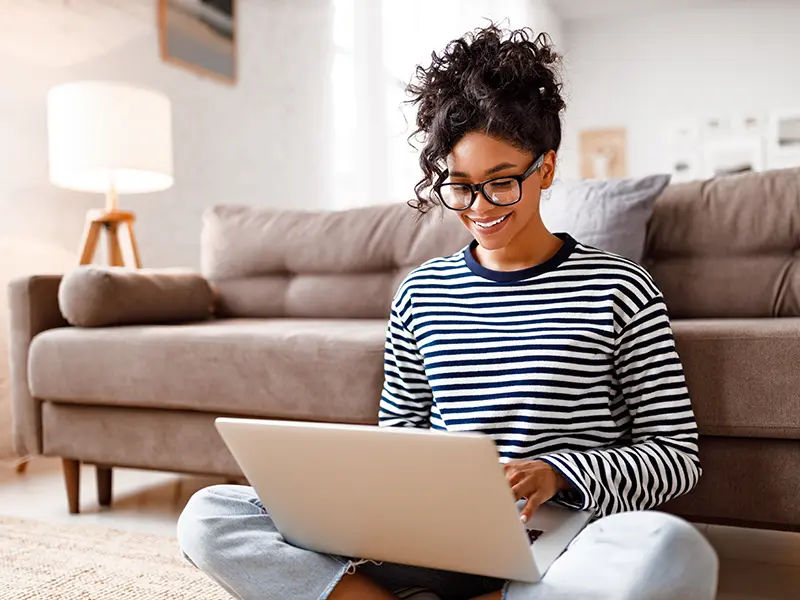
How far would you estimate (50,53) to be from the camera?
281cm

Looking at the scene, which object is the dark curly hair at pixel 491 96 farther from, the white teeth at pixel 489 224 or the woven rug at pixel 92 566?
the woven rug at pixel 92 566

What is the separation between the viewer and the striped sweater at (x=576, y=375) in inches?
39.1

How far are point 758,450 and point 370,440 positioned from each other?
2.65ft

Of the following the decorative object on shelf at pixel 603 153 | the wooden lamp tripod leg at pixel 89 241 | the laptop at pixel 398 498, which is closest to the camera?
the laptop at pixel 398 498

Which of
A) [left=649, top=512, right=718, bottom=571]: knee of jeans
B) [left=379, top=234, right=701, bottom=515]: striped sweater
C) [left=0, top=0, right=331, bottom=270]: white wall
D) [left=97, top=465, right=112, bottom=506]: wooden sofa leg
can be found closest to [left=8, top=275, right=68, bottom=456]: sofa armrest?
[left=97, top=465, right=112, bottom=506]: wooden sofa leg

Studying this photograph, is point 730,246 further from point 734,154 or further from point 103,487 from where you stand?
point 734,154

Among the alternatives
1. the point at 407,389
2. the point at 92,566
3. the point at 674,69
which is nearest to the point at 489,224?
the point at 407,389

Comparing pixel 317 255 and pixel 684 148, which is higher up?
pixel 684 148

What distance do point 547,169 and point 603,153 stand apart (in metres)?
5.42

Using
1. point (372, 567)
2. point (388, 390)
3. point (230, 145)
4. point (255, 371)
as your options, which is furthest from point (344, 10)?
point (372, 567)

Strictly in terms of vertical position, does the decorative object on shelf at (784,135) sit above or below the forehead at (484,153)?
above

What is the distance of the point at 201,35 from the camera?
3408 millimetres

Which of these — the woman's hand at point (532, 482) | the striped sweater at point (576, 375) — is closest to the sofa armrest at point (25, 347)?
the striped sweater at point (576, 375)

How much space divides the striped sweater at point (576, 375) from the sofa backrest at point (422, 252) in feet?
1.33
